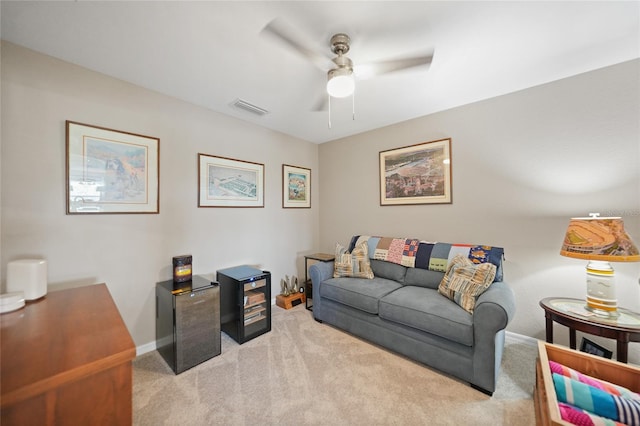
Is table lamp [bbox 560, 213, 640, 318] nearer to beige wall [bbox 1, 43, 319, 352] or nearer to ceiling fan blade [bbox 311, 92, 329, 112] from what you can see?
ceiling fan blade [bbox 311, 92, 329, 112]

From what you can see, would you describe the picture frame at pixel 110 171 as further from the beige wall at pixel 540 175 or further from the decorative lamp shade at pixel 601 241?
the decorative lamp shade at pixel 601 241

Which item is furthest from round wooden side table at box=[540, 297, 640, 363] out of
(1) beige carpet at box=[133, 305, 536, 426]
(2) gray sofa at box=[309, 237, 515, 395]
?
(1) beige carpet at box=[133, 305, 536, 426]

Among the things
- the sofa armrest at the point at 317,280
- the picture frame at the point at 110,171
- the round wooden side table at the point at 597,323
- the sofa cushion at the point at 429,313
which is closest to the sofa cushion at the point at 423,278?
the sofa cushion at the point at 429,313

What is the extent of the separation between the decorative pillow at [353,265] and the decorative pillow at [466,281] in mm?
840

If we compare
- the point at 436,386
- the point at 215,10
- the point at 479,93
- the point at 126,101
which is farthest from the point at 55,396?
the point at 479,93

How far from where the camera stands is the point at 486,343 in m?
1.71

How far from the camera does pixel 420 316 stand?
1.99 meters

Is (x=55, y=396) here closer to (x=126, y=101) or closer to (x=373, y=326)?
(x=373, y=326)

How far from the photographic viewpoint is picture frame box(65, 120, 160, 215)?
1.92 metres

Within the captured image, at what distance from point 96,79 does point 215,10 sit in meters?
1.40

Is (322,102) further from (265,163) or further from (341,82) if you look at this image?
(265,163)

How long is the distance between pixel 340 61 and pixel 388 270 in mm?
2205

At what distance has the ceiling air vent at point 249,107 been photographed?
259cm

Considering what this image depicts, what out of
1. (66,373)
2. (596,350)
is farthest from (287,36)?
(596,350)
